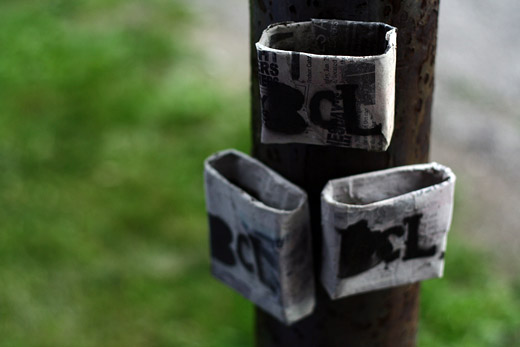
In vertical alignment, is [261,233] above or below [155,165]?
above

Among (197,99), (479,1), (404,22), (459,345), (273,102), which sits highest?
(404,22)

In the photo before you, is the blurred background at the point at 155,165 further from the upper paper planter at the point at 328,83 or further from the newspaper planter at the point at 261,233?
the upper paper planter at the point at 328,83

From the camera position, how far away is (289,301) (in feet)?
4.13

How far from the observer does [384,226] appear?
1152mm

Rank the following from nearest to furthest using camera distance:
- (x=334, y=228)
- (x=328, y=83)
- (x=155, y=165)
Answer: (x=328, y=83) → (x=334, y=228) → (x=155, y=165)

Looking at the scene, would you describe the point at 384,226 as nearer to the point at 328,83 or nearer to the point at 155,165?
the point at 328,83

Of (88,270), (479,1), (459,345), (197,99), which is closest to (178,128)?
(197,99)

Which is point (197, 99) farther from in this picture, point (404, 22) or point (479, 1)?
point (404, 22)

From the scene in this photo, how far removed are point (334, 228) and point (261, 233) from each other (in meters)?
0.13

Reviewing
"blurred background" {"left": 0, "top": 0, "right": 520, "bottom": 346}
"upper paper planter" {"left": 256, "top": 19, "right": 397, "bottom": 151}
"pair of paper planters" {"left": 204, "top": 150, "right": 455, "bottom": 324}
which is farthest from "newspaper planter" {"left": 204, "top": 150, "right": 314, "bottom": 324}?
"blurred background" {"left": 0, "top": 0, "right": 520, "bottom": 346}

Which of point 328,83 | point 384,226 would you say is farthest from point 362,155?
point 328,83

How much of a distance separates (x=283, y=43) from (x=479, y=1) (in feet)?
14.6

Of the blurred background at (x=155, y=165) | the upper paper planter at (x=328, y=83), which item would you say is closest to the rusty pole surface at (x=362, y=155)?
the upper paper planter at (x=328, y=83)

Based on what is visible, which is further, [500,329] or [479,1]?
[479,1]
